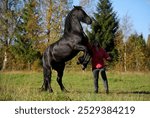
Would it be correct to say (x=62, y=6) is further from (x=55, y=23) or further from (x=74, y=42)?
(x=74, y=42)

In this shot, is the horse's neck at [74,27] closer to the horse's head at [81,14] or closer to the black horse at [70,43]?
the black horse at [70,43]

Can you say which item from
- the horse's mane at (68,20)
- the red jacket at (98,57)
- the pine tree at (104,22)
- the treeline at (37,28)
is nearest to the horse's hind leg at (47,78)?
the treeline at (37,28)

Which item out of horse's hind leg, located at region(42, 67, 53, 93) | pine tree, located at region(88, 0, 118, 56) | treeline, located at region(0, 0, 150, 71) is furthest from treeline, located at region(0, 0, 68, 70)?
pine tree, located at region(88, 0, 118, 56)

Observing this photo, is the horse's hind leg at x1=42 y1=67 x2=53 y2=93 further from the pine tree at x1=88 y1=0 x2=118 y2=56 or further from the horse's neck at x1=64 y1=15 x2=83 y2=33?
the pine tree at x1=88 y1=0 x2=118 y2=56

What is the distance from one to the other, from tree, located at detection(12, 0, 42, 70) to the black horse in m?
1.11

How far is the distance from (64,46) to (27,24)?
2384mm

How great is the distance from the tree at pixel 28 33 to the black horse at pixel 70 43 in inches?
43.7

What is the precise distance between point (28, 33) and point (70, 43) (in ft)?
9.10

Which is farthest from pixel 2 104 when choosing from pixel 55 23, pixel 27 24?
pixel 27 24

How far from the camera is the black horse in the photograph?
8391 mm

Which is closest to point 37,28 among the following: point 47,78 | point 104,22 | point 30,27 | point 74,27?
point 30,27

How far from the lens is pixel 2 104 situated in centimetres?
649

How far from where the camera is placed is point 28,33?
36.7ft

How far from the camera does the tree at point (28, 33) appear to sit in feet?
34.1
